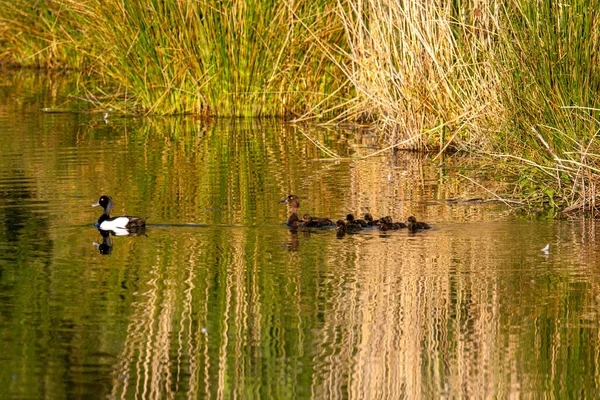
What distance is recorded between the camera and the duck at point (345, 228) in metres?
9.97

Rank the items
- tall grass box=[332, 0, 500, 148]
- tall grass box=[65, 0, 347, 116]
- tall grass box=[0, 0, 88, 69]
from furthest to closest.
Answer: tall grass box=[0, 0, 88, 69] < tall grass box=[65, 0, 347, 116] < tall grass box=[332, 0, 500, 148]

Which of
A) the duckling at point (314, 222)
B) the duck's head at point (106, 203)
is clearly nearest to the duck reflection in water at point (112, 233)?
the duck's head at point (106, 203)

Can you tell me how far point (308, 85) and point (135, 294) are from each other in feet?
36.7

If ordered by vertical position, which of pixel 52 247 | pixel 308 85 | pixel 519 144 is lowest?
pixel 52 247

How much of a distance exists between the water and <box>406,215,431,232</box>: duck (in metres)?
0.13

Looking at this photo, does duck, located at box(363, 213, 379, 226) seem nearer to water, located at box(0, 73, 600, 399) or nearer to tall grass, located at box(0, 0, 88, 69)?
water, located at box(0, 73, 600, 399)

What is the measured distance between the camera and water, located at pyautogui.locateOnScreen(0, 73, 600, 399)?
6352 mm

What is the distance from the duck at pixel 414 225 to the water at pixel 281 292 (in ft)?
0.41

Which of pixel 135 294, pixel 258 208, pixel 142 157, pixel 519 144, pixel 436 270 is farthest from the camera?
pixel 142 157

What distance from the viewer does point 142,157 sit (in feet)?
48.6

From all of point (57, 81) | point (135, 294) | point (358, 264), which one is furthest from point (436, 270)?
point (57, 81)

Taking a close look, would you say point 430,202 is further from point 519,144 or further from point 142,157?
point 142,157

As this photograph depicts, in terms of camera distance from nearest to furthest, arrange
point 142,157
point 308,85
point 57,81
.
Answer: point 142,157 → point 308,85 → point 57,81

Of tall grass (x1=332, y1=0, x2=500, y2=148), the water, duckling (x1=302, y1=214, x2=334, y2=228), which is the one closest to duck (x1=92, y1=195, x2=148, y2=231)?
the water
